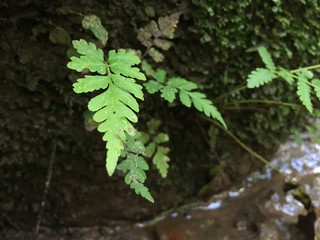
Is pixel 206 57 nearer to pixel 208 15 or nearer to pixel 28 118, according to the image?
pixel 208 15

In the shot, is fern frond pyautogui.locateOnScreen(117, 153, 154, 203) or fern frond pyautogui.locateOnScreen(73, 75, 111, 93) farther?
fern frond pyautogui.locateOnScreen(117, 153, 154, 203)

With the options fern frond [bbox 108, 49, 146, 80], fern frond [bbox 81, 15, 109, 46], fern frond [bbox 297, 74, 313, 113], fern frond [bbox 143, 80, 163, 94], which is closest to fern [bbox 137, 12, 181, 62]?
fern frond [bbox 143, 80, 163, 94]

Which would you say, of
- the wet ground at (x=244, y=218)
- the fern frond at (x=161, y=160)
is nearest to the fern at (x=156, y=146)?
the fern frond at (x=161, y=160)

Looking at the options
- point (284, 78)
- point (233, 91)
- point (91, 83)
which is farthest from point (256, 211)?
point (91, 83)

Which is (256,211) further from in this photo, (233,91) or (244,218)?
(233,91)

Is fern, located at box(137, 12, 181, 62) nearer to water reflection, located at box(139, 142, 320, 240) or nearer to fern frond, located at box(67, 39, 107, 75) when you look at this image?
fern frond, located at box(67, 39, 107, 75)

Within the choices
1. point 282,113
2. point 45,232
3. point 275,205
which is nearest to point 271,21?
point 282,113

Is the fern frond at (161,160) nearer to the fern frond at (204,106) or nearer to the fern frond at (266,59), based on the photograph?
the fern frond at (204,106)
